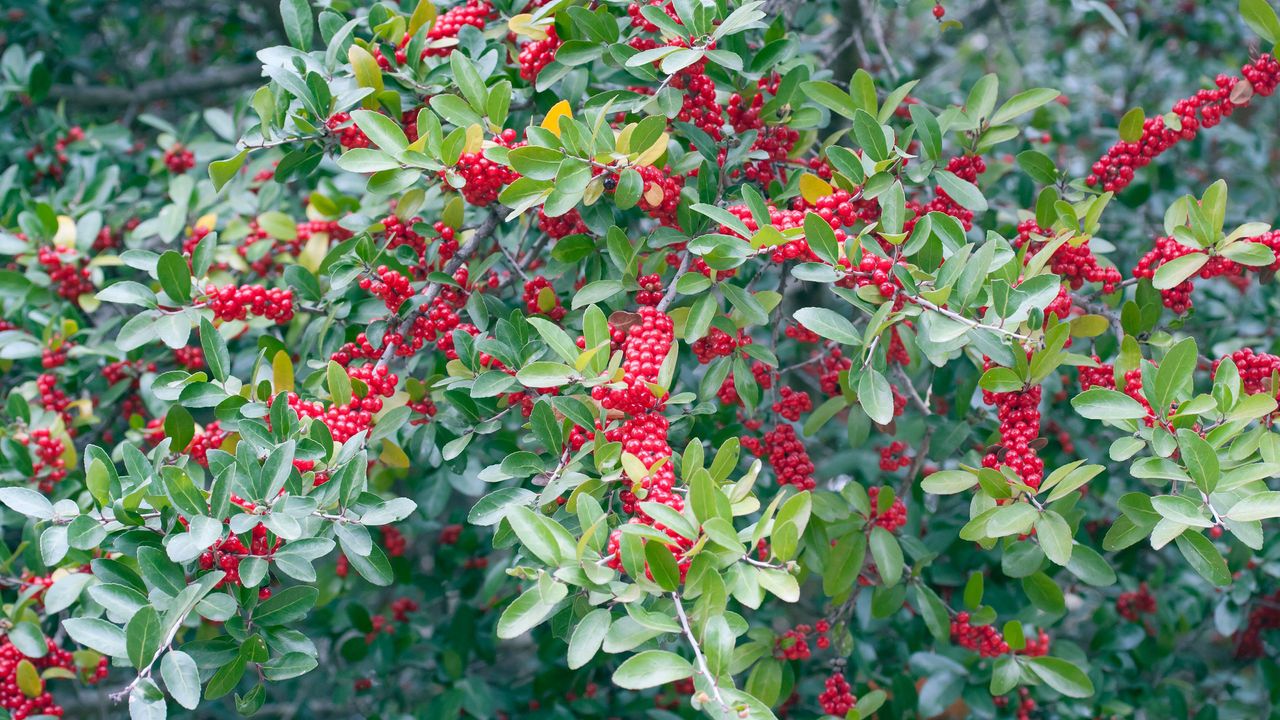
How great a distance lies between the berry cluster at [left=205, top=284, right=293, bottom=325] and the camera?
2.13 metres

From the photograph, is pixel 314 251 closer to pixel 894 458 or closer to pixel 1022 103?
pixel 894 458

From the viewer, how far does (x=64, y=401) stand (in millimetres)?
2652

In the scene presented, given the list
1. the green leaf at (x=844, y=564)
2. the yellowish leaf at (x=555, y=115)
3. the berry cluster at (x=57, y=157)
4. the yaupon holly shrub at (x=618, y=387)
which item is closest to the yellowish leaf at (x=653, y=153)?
the yaupon holly shrub at (x=618, y=387)

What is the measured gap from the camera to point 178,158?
3.24 meters

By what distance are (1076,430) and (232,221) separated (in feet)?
8.47

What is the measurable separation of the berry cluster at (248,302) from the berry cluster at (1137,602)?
2511mm

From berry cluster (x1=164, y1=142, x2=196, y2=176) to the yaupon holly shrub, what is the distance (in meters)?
0.05

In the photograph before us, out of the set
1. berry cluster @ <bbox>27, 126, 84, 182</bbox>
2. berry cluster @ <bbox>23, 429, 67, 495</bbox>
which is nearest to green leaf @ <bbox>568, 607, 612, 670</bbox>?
berry cluster @ <bbox>23, 429, 67, 495</bbox>

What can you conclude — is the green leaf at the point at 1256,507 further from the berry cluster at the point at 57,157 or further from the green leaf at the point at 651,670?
the berry cluster at the point at 57,157

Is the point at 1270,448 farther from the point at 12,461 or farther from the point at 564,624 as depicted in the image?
the point at 12,461

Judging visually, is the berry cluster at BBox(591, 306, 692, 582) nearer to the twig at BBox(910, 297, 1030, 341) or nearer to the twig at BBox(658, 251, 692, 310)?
the twig at BBox(658, 251, 692, 310)

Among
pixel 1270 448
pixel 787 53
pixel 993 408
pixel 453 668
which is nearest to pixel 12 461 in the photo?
pixel 453 668

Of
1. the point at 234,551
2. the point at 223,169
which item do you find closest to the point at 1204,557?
the point at 234,551

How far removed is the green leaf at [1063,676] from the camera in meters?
2.25
